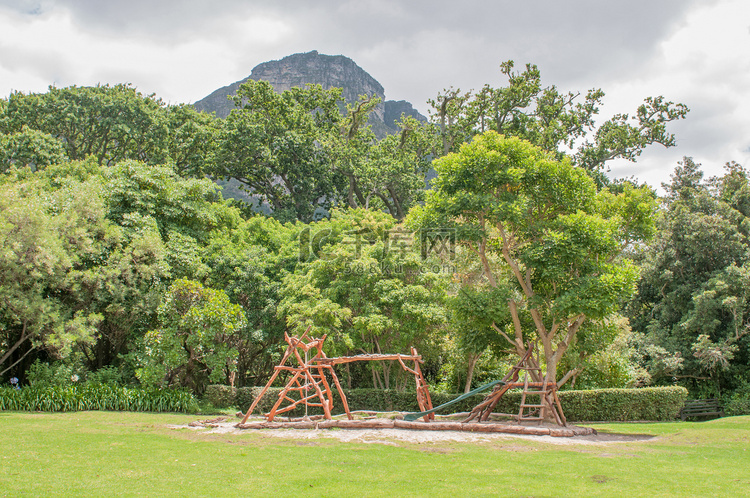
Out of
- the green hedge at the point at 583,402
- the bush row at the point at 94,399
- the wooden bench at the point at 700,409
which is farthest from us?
the wooden bench at the point at 700,409

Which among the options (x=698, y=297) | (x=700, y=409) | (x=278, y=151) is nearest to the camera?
(x=700, y=409)

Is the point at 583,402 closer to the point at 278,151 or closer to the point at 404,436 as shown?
the point at 404,436

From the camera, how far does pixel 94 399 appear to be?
723 inches

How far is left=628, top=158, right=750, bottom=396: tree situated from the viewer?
24000mm

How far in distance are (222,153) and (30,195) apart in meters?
16.7

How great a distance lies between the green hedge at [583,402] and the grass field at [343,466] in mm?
5047

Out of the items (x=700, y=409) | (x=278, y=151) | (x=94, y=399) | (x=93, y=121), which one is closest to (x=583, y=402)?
(x=700, y=409)

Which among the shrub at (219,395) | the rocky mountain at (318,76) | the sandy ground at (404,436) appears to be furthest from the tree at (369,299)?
the rocky mountain at (318,76)

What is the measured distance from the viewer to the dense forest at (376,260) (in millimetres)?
16125

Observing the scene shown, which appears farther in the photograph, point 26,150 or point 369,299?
point 26,150

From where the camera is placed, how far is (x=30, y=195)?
19641mm

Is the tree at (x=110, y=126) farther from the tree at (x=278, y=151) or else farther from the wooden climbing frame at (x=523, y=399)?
the wooden climbing frame at (x=523, y=399)

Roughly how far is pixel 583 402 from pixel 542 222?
6726 mm

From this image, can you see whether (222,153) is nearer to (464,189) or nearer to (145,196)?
(145,196)
